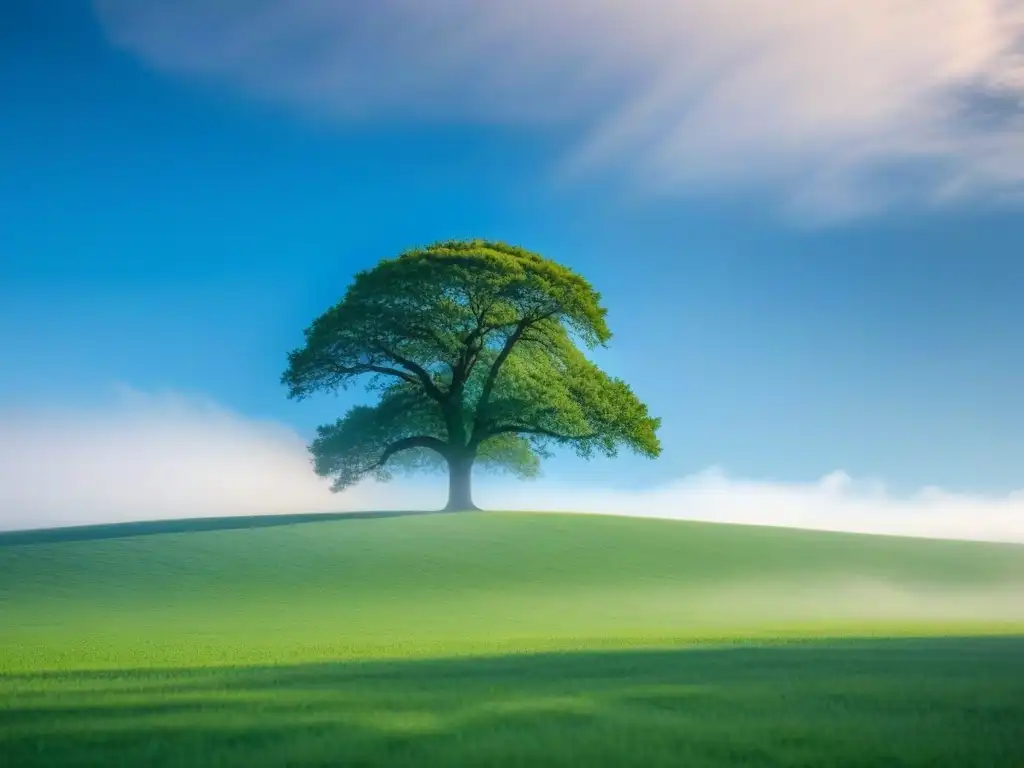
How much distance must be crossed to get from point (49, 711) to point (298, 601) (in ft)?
53.4

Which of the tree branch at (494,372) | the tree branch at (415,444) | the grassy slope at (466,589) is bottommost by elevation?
the grassy slope at (466,589)

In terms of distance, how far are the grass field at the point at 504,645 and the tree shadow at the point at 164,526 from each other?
0.35 m

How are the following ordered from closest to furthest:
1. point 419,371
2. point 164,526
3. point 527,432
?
1. point 164,526
2. point 419,371
3. point 527,432

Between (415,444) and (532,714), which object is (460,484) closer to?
(415,444)

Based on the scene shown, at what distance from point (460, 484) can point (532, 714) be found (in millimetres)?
31572

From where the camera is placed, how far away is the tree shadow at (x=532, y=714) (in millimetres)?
7129

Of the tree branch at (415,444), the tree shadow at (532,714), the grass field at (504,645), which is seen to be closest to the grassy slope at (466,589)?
the grass field at (504,645)

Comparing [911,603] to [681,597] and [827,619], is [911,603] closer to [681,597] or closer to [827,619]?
[827,619]

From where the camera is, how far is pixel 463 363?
1560 inches

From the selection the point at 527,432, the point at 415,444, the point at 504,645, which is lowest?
the point at 504,645

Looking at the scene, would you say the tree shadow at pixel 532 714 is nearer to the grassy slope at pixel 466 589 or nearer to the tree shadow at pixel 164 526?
the grassy slope at pixel 466 589

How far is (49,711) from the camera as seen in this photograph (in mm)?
9305

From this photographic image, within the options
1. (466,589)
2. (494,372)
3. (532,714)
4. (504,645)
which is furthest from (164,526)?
(532,714)

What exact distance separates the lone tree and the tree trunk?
5cm
